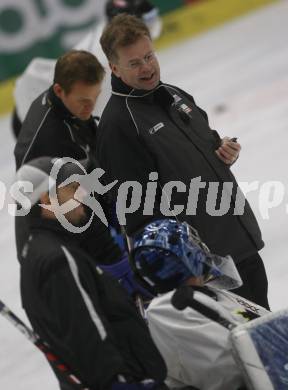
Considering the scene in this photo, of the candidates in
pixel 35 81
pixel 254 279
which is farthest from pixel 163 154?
pixel 35 81

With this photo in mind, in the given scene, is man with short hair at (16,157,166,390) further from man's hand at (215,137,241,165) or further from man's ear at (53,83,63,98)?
man's ear at (53,83,63,98)

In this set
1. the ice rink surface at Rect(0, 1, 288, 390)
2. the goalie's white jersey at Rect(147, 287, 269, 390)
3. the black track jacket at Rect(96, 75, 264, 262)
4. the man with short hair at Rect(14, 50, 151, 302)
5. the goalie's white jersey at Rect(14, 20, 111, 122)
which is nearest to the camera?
the goalie's white jersey at Rect(147, 287, 269, 390)

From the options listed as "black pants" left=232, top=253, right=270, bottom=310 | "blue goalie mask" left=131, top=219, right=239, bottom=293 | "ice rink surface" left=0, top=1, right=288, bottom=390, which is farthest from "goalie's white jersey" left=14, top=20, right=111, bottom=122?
"blue goalie mask" left=131, top=219, right=239, bottom=293

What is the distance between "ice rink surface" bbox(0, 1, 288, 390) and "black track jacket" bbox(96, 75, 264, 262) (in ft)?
3.02

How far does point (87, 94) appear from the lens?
312 centimetres

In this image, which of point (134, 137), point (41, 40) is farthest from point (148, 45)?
point (41, 40)

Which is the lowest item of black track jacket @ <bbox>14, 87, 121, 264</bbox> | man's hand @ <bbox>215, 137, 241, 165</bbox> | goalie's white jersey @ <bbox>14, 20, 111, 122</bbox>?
man's hand @ <bbox>215, 137, 241, 165</bbox>

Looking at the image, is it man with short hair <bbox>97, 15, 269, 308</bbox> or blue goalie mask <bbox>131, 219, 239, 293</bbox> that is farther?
man with short hair <bbox>97, 15, 269, 308</bbox>

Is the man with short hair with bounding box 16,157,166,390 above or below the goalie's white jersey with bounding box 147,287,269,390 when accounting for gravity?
above

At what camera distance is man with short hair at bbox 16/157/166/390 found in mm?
2021

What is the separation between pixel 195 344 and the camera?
7.29ft

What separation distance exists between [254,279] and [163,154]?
515 millimetres

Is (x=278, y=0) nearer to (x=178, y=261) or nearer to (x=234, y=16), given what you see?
(x=234, y=16)

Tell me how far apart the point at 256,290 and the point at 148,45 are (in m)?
0.86
